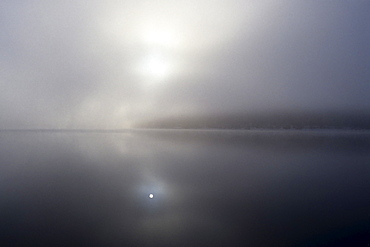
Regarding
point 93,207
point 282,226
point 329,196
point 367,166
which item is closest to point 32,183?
point 93,207

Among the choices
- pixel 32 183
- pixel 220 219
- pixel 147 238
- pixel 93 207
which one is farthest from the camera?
pixel 32 183

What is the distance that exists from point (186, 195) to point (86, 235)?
4.83 meters

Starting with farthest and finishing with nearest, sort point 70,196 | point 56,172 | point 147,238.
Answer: point 56,172
point 70,196
point 147,238

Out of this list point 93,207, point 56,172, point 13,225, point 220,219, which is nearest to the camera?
point 13,225

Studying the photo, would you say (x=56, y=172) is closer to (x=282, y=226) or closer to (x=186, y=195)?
(x=186, y=195)

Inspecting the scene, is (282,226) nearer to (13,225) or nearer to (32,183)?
(13,225)

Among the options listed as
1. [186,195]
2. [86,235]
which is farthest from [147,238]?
[186,195]

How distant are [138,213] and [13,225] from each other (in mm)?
3247

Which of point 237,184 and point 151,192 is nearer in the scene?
point 151,192

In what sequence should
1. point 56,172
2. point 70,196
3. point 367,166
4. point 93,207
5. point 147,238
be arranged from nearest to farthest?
1. point 147,238
2. point 93,207
3. point 70,196
4. point 56,172
5. point 367,166

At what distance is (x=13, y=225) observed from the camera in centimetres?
767

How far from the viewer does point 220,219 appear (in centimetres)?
830

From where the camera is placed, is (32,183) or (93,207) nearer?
(93,207)

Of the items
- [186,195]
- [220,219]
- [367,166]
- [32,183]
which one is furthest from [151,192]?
[367,166]
